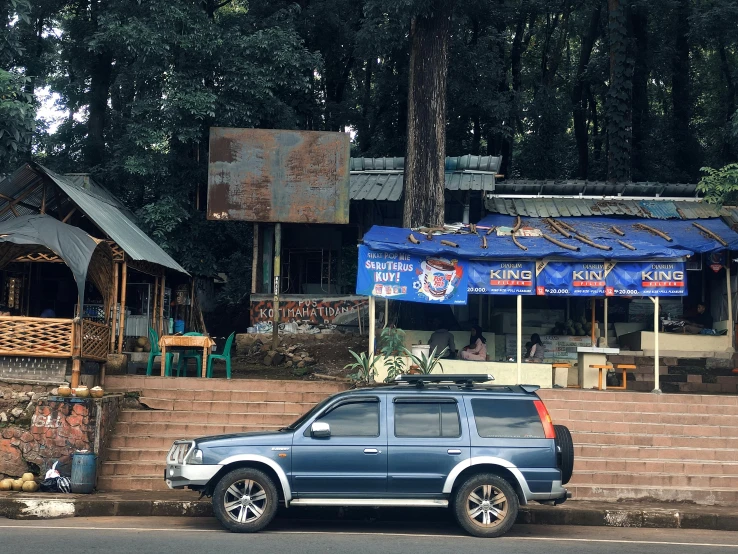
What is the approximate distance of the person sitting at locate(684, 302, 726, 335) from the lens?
20.8m

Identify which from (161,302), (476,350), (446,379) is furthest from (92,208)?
(446,379)

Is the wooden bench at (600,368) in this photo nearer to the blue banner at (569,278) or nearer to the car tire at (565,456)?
the blue banner at (569,278)

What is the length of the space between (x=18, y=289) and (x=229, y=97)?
7.99 metres

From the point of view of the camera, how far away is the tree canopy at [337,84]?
23438mm

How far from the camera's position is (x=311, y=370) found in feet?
65.3

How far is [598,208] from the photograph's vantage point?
2255 centimetres

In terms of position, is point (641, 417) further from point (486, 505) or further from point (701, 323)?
point (701, 323)

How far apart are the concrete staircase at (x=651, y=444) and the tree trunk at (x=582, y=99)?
66.7 feet

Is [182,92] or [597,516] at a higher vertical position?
[182,92]

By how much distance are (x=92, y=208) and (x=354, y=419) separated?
10.7m

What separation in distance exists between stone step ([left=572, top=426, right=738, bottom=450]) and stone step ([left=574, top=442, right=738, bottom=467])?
30 cm

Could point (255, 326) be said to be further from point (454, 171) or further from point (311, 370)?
point (454, 171)

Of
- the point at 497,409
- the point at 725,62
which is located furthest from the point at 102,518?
the point at 725,62

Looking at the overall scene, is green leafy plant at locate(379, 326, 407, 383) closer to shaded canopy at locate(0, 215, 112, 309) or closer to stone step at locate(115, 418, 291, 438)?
stone step at locate(115, 418, 291, 438)
